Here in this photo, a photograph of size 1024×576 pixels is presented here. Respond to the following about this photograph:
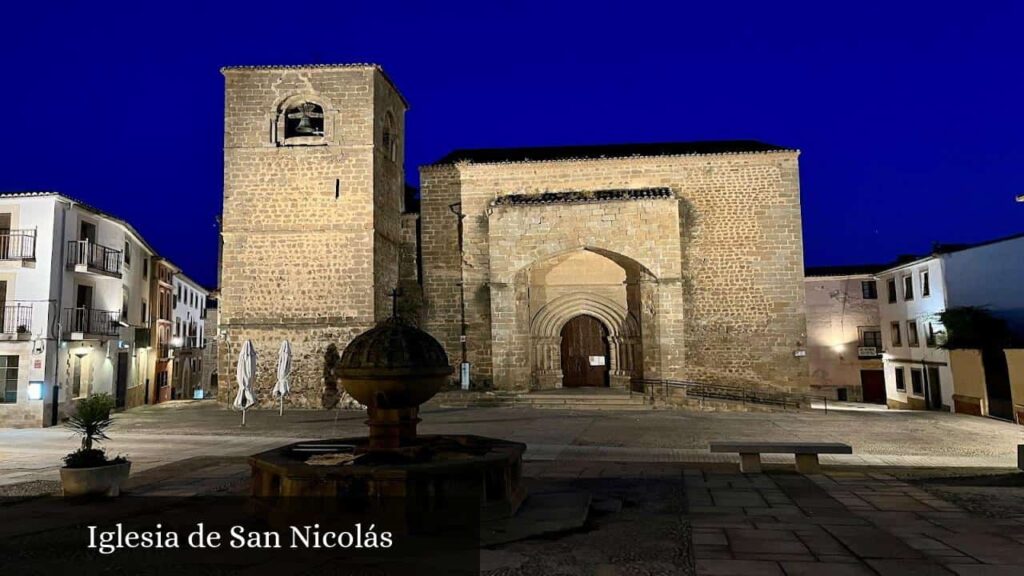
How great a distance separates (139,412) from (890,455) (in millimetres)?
18756

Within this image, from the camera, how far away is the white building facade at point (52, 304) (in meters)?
15.2

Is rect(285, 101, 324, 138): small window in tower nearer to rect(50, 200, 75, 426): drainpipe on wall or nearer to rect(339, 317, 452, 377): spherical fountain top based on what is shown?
rect(50, 200, 75, 426): drainpipe on wall

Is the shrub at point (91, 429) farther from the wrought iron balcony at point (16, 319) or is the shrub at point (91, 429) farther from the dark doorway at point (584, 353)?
the dark doorway at point (584, 353)

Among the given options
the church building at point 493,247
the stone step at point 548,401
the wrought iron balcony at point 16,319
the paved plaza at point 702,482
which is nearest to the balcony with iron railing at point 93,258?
the wrought iron balcony at point 16,319

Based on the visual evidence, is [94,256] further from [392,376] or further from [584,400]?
[392,376]

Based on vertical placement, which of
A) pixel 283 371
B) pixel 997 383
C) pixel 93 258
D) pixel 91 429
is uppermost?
pixel 93 258

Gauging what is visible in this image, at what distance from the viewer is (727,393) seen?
62.7 ft

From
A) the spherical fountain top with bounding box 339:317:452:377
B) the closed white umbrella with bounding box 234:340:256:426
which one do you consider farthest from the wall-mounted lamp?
the spherical fountain top with bounding box 339:317:452:377

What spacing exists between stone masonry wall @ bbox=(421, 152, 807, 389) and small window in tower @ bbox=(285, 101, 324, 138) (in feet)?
11.7

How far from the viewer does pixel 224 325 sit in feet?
61.0

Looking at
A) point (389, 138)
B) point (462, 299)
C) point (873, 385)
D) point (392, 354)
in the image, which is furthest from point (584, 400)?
point (873, 385)

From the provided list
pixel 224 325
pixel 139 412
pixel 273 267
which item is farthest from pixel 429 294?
pixel 139 412

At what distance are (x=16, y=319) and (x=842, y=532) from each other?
1788cm

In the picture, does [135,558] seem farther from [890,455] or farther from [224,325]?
[224,325]
